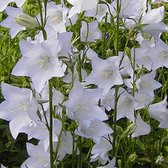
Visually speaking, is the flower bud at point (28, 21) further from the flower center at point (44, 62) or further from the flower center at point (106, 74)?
the flower center at point (106, 74)

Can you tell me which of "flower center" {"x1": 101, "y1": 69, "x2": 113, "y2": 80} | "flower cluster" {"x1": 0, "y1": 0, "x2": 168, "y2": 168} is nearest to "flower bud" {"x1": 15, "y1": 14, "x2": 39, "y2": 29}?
"flower cluster" {"x1": 0, "y1": 0, "x2": 168, "y2": 168}

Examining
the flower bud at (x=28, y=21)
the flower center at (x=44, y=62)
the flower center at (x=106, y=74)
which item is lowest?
the flower center at (x=106, y=74)

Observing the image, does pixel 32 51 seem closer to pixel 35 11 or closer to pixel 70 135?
pixel 70 135

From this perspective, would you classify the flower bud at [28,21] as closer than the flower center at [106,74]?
Yes

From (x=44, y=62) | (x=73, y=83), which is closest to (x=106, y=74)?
(x=73, y=83)

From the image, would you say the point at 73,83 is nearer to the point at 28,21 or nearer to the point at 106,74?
the point at 28,21

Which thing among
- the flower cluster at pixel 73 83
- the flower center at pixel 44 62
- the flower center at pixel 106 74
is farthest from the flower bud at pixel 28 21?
the flower center at pixel 106 74

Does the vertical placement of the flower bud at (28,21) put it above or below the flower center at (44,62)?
above

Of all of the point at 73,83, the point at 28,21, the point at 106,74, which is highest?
the point at 28,21

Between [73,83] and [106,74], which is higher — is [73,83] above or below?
above

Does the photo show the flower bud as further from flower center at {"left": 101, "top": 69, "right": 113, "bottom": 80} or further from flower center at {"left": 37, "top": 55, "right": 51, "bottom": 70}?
flower center at {"left": 101, "top": 69, "right": 113, "bottom": 80}
